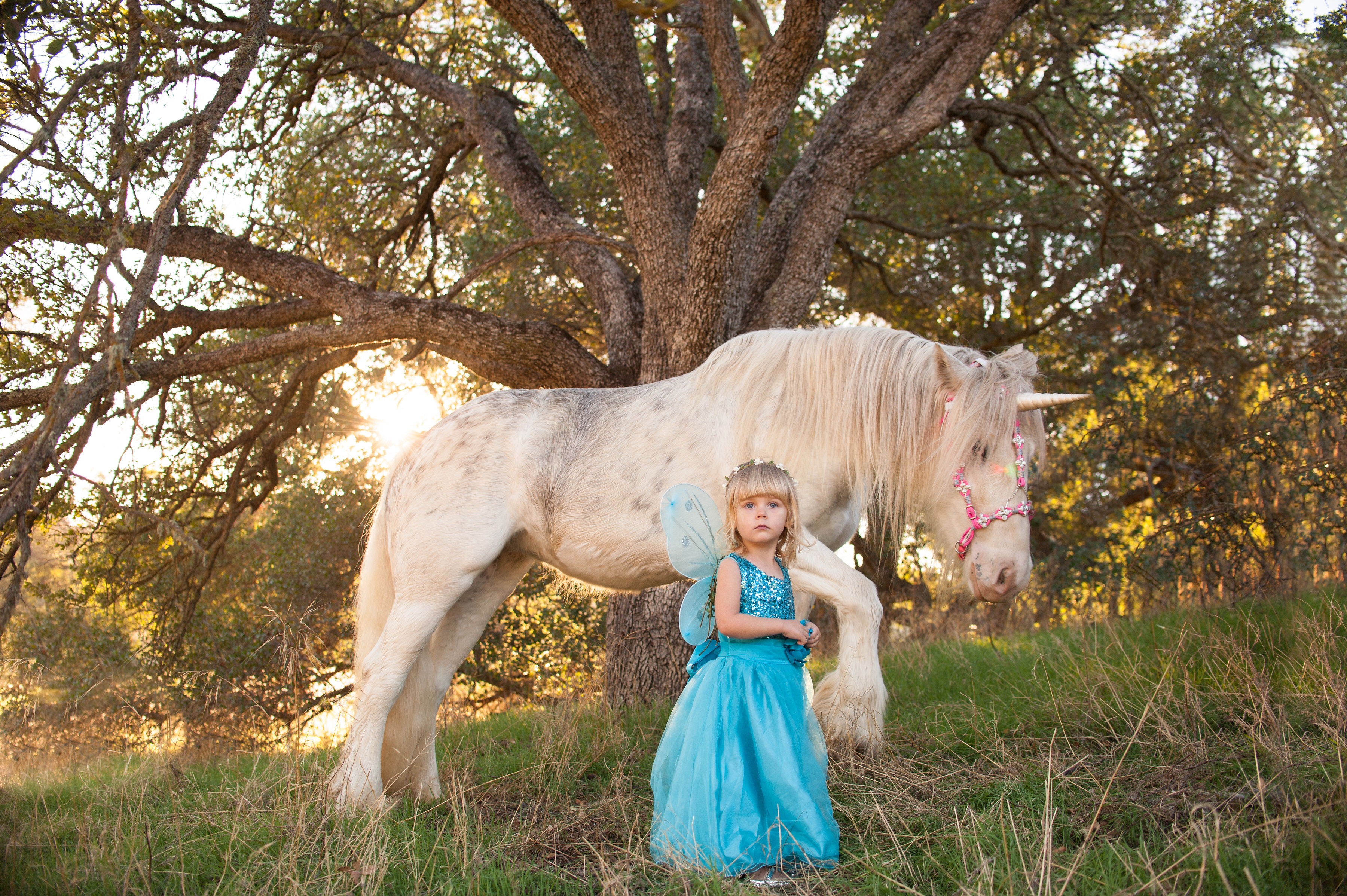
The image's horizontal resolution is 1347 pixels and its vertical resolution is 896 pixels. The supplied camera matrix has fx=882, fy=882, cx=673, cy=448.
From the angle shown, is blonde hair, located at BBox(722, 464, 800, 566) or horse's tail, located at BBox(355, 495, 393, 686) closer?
blonde hair, located at BBox(722, 464, 800, 566)

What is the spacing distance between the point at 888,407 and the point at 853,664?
1086 mm

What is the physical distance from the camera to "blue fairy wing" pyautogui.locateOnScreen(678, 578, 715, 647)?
3.27m

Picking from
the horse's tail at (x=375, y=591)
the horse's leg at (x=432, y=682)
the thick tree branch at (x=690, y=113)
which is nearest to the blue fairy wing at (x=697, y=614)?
the horse's leg at (x=432, y=682)

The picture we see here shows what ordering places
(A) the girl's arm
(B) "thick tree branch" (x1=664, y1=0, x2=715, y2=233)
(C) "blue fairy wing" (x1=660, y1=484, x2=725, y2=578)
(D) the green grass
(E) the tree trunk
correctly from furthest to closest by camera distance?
(B) "thick tree branch" (x1=664, y1=0, x2=715, y2=233), (E) the tree trunk, (C) "blue fairy wing" (x1=660, y1=484, x2=725, y2=578), (A) the girl's arm, (D) the green grass

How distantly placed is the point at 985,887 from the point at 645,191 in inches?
183

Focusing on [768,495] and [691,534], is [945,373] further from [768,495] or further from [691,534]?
[691,534]

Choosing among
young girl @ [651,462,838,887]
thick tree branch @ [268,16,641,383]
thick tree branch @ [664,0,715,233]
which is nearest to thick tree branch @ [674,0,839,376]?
thick tree branch @ [268,16,641,383]

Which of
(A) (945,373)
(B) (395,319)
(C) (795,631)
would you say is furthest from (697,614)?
(B) (395,319)

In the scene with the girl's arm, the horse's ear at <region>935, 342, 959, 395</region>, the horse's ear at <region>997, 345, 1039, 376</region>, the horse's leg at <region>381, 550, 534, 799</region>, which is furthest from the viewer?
the horse's leg at <region>381, 550, 534, 799</region>

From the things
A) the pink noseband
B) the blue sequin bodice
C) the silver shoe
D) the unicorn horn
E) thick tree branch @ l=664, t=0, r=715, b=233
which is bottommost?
the silver shoe

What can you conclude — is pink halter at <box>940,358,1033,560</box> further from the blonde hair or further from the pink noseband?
the blonde hair

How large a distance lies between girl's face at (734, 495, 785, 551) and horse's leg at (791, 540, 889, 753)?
1.25ft

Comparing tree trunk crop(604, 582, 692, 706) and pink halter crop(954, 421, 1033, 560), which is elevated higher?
pink halter crop(954, 421, 1033, 560)

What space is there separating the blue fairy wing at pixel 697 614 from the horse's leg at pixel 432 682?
1.44 meters
